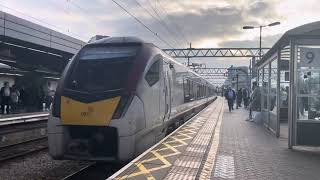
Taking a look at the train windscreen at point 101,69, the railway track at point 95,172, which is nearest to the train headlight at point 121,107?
the train windscreen at point 101,69

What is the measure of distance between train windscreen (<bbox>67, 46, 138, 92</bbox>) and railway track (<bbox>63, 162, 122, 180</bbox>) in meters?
1.90

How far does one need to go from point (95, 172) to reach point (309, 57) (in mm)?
6174

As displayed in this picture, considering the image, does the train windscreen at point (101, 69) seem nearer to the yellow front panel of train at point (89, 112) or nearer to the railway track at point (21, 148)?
the yellow front panel of train at point (89, 112)

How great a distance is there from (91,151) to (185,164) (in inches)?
86.7

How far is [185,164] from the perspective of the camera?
882 cm

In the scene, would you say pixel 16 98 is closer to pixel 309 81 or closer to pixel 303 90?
pixel 303 90

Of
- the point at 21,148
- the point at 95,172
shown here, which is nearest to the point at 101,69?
the point at 95,172

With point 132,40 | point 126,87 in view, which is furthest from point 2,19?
point 126,87

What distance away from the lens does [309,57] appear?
12.1m

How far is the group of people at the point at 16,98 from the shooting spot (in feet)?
74.4

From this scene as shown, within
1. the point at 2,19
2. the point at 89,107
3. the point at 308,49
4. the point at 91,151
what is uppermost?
the point at 2,19

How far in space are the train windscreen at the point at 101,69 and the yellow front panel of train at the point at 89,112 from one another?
1.43 feet

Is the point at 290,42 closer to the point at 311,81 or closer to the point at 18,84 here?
the point at 311,81

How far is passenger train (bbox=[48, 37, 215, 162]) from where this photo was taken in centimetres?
973
